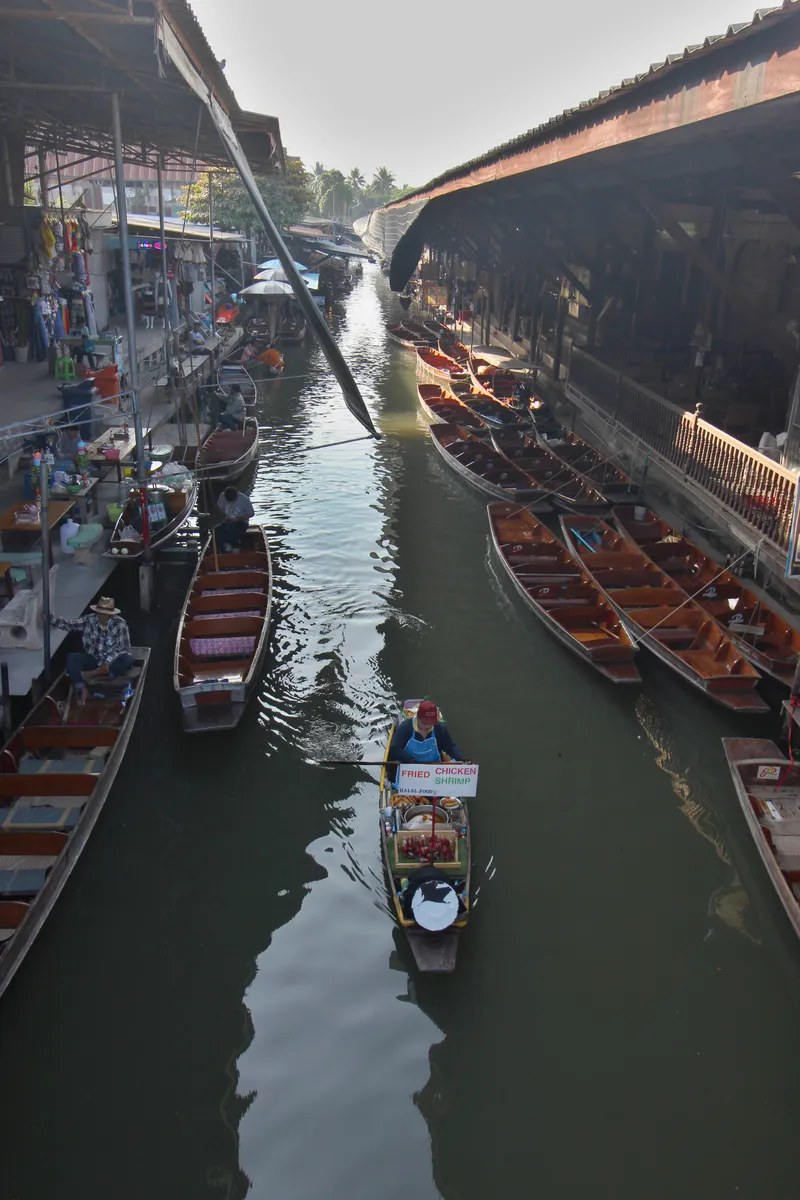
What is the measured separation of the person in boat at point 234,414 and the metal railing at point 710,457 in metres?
8.63

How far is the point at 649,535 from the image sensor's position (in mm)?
14914

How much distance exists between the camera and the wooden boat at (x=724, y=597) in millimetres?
10789

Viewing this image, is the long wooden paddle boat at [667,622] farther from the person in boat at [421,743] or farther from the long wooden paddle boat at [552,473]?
the person in boat at [421,743]

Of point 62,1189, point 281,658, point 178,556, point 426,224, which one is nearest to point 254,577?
point 281,658

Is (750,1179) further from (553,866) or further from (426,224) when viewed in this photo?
(426,224)

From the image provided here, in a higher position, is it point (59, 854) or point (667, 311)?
point (667, 311)

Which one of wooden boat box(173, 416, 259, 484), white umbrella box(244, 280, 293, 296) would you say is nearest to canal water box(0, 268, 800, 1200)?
wooden boat box(173, 416, 259, 484)

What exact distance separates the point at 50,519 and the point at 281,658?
12.4 feet

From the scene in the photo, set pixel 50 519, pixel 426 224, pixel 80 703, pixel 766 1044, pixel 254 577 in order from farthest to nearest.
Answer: pixel 426 224
pixel 254 577
pixel 50 519
pixel 80 703
pixel 766 1044

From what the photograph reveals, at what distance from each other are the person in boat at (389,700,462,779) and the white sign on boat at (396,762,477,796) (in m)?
0.96

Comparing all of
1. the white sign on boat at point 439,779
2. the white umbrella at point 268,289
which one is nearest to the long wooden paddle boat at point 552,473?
the white sign on boat at point 439,779

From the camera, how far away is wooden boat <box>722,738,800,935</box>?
751 cm

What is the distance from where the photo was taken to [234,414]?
2102cm

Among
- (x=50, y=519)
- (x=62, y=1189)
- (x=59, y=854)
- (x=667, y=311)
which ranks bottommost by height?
(x=62, y=1189)
